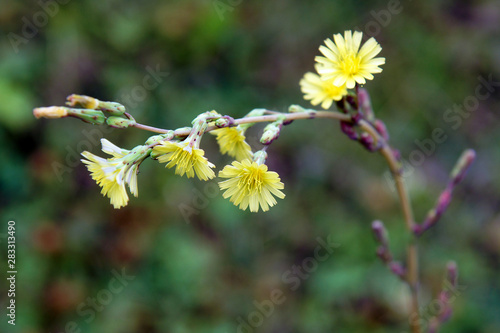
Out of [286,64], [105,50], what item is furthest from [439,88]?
[105,50]

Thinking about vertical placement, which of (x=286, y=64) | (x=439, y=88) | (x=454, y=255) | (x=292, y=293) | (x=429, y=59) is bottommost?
(x=454, y=255)

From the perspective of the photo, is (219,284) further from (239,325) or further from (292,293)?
(292,293)

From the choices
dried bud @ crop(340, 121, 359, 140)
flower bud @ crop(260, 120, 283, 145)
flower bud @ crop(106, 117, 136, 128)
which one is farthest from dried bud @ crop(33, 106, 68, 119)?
dried bud @ crop(340, 121, 359, 140)

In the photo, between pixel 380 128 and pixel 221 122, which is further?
pixel 380 128

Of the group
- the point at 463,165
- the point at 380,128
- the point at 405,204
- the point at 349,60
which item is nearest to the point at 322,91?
the point at 349,60

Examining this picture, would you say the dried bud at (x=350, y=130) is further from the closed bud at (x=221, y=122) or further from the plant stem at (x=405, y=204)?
the closed bud at (x=221, y=122)

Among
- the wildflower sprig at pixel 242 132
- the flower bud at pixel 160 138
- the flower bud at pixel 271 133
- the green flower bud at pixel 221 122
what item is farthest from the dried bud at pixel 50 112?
the flower bud at pixel 271 133

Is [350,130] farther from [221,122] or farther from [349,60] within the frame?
[221,122]
